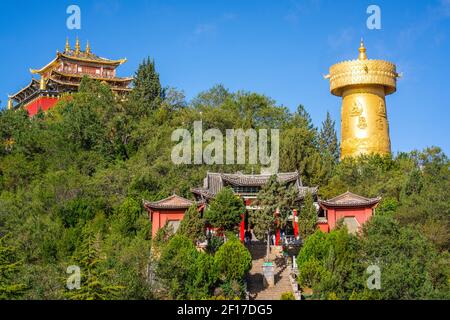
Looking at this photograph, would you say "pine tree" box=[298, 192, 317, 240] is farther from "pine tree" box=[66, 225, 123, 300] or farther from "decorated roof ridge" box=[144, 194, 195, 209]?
"pine tree" box=[66, 225, 123, 300]

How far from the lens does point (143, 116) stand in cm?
3244

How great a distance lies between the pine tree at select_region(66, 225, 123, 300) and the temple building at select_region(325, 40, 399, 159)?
55.6ft

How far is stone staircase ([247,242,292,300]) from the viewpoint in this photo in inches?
702

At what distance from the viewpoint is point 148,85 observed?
35.4m

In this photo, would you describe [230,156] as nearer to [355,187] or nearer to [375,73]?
[355,187]

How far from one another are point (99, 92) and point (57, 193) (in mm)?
10328

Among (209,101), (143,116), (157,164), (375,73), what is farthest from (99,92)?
(375,73)

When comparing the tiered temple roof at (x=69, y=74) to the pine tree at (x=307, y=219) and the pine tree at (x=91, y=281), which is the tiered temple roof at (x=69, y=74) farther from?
the pine tree at (x=91, y=281)

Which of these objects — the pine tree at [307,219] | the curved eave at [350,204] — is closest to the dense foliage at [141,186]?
the curved eave at [350,204]

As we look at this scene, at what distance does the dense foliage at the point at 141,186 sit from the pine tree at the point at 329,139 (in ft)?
0.20

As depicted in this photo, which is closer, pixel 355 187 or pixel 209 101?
pixel 355 187

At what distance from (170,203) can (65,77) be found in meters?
20.1
